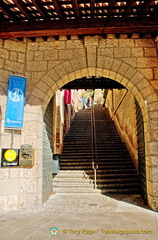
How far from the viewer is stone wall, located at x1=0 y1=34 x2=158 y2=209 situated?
4.08 metres

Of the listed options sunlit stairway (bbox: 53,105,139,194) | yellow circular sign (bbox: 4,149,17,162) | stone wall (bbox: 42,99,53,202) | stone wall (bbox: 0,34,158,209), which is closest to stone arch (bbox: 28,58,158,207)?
stone wall (bbox: 0,34,158,209)

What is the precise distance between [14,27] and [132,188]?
5.49 m

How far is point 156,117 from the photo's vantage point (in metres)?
4.00

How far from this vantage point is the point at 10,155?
3879mm

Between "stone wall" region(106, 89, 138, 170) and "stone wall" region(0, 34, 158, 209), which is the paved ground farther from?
"stone wall" region(106, 89, 138, 170)

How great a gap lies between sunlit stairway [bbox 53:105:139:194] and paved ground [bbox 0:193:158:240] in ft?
3.79

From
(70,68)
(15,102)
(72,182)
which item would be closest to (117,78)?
(70,68)

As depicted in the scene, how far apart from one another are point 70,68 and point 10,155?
2505 millimetres

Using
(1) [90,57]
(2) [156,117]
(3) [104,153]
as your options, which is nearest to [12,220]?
(2) [156,117]

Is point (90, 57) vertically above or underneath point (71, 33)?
underneath

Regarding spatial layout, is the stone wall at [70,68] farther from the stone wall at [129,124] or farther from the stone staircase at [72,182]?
the stone wall at [129,124]

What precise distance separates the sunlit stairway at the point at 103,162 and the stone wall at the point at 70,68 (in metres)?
1.79

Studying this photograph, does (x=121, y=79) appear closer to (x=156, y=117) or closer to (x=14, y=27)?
(x=156, y=117)

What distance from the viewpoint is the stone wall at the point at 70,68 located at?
4.08 meters
